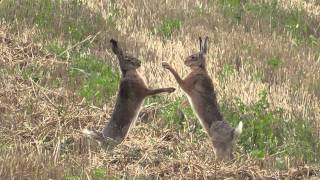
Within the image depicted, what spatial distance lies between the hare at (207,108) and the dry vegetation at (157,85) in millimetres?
185

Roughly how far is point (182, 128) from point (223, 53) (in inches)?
167

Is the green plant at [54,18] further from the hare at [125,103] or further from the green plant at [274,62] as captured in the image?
the hare at [125,103]

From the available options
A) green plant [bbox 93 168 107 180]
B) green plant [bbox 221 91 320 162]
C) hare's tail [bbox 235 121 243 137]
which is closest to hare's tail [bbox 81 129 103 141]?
green plant [bbox 93 168 107 180]

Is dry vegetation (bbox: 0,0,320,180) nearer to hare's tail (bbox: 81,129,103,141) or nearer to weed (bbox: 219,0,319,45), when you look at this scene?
weed (bbox: 219,0,319,45)

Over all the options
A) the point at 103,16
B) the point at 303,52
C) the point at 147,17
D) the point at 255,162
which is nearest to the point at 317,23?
the point at 303,52

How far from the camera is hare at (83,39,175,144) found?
24.8ft

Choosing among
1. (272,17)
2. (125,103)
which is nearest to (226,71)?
(125,103)

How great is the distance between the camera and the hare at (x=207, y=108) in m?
7.20

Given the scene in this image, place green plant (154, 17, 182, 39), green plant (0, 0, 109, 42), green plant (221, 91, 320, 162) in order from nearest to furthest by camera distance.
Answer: green plant (221, 91, 320, 162), green plant (0, 0, 109, 42), green plant (154, 17, 182, 39)

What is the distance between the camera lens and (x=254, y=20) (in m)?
15.5

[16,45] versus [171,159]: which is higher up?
[16,45]

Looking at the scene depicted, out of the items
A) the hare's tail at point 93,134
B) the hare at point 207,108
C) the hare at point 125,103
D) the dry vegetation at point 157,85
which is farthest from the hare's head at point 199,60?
the hare's tail at point 93,134

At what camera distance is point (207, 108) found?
300 inches

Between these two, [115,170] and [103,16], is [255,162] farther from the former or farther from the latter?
[103,16]
